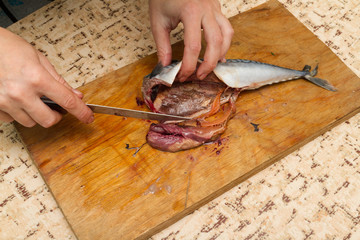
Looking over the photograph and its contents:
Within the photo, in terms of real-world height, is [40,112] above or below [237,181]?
above

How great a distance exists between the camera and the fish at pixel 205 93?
2.59 meters

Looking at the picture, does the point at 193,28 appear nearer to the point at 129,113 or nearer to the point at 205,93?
the point at 205,93

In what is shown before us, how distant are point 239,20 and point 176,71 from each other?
49.6 inches

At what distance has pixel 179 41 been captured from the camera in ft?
10.4

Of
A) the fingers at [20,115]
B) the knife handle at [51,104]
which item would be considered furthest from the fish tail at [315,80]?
the fingers at [20,115]

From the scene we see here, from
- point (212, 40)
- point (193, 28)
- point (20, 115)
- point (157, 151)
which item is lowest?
point (157, 151)

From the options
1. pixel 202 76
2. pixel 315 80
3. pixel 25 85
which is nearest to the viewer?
pixel 25 85

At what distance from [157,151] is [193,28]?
3.36 ft

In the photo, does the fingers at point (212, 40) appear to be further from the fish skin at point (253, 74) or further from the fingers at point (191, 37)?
the fish skin at point (253, 74)

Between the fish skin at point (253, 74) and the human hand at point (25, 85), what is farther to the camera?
the fish skin at point (253, 74)

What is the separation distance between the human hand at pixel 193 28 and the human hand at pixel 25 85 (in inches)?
34.7

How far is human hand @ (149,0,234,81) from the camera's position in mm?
2398

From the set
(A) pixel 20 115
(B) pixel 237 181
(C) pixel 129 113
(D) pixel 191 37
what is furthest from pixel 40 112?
(B) pixel 237 181

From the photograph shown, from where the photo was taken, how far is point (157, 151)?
8.48 ft
